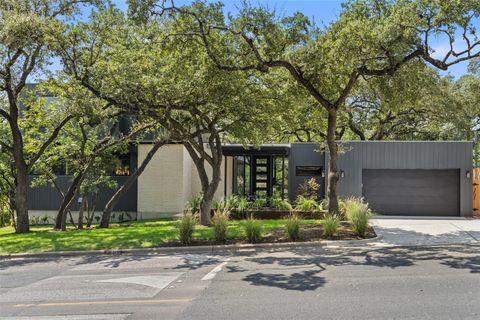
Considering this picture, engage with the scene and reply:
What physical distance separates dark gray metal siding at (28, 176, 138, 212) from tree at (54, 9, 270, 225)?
32.4 feet

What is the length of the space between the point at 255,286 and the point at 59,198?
2013cm

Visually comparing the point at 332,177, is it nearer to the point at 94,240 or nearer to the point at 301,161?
the point at 301,161

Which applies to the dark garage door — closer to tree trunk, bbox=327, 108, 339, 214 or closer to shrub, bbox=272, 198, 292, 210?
shrub, bbox=272, 198, 292, 210

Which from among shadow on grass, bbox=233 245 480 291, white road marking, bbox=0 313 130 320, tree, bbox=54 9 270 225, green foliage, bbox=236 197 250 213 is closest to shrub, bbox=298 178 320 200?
green foliage, bbox=236 197 250 213

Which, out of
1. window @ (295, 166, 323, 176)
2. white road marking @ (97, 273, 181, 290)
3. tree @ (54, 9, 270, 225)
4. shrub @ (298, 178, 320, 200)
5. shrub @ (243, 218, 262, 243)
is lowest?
white road marking @ (97, 273, 181, 290)

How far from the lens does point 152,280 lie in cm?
855

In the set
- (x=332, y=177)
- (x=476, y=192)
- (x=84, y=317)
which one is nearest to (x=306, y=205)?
(x=332, y=177)

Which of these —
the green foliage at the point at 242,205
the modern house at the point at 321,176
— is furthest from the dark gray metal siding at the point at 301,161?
the green foliage at the point at 242,205

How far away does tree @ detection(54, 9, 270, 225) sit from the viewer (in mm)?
14055

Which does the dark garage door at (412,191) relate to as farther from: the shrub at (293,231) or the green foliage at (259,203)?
the shrub at (293,231)

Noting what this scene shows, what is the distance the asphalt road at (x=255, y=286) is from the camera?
20.5 ft

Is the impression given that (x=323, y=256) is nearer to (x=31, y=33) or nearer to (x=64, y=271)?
(x=64, y=271)

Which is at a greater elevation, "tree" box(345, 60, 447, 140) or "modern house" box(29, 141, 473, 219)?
"tree" box(345, 60, 447, 140)

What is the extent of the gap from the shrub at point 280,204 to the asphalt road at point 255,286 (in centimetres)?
884
